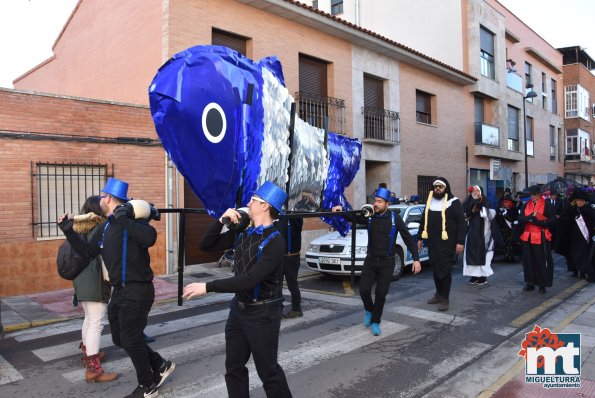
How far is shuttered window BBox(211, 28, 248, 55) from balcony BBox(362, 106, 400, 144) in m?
4.54

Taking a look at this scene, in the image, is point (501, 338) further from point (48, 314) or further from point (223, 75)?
point (48, 314)

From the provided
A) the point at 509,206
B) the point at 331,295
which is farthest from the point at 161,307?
the point at 509,206

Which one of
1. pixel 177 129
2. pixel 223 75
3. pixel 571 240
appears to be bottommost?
pixel 571 240

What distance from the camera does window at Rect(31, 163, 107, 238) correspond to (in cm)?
841

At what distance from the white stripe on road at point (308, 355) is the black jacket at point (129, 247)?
107 centimetres

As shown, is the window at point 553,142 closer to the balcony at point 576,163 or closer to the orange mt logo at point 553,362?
the balcony at point 576,163

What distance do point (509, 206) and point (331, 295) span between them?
235 inches

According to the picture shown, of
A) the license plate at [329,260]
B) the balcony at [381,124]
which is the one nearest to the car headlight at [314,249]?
the license plate at [329,260]

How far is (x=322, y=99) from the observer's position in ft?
42.9

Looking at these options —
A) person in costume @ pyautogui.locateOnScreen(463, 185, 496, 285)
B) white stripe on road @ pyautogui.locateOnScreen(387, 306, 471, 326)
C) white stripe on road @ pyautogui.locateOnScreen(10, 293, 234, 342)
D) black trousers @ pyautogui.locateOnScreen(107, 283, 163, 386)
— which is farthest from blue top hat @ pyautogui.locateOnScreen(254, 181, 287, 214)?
person in costume @ pyautogui.locateOnScreen(463, 185, 496, 285)

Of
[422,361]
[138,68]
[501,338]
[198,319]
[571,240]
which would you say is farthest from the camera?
[138,68]

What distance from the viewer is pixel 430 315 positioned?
21.1ft

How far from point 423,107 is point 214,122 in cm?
1560

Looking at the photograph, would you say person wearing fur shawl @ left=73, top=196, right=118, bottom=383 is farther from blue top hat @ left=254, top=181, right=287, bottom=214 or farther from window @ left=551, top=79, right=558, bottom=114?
window @ left=551, top=79, right=558, bottom=114
